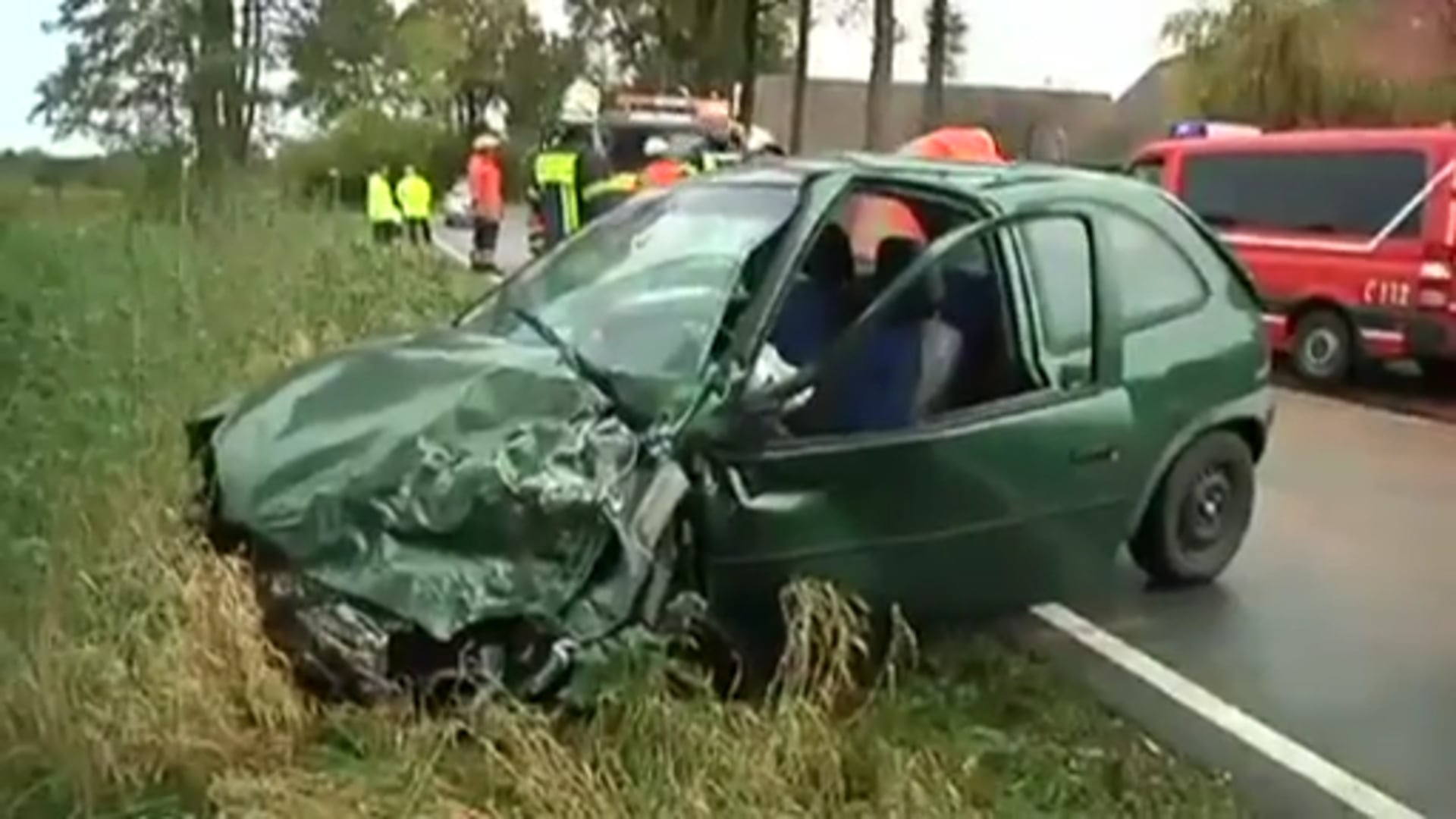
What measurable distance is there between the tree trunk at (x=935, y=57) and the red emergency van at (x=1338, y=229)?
33.2 ft

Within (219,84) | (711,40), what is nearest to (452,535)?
(219,84)

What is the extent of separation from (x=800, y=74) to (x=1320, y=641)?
29.2 meters

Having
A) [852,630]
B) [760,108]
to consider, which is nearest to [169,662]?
[852,630]

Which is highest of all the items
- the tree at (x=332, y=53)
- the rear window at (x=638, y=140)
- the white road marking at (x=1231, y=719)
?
the tree at (x=332, y=53)

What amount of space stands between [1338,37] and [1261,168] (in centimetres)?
1622

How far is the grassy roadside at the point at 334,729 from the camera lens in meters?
4.41

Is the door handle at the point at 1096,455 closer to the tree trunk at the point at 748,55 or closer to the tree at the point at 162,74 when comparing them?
the tree at the point at 162,74

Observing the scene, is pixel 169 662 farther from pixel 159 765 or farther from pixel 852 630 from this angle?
pixel 852 630

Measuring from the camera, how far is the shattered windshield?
5.93 metres

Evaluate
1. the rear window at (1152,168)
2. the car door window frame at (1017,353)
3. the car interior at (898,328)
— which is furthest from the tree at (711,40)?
the car interior at (898,328)

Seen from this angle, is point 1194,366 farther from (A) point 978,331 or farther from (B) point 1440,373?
(B) point 1440,373

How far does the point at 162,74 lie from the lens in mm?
17984

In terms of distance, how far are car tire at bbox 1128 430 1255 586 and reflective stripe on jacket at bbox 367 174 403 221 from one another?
15839 mm

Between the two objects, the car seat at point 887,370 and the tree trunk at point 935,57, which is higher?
the tree trunk at point 935,57
